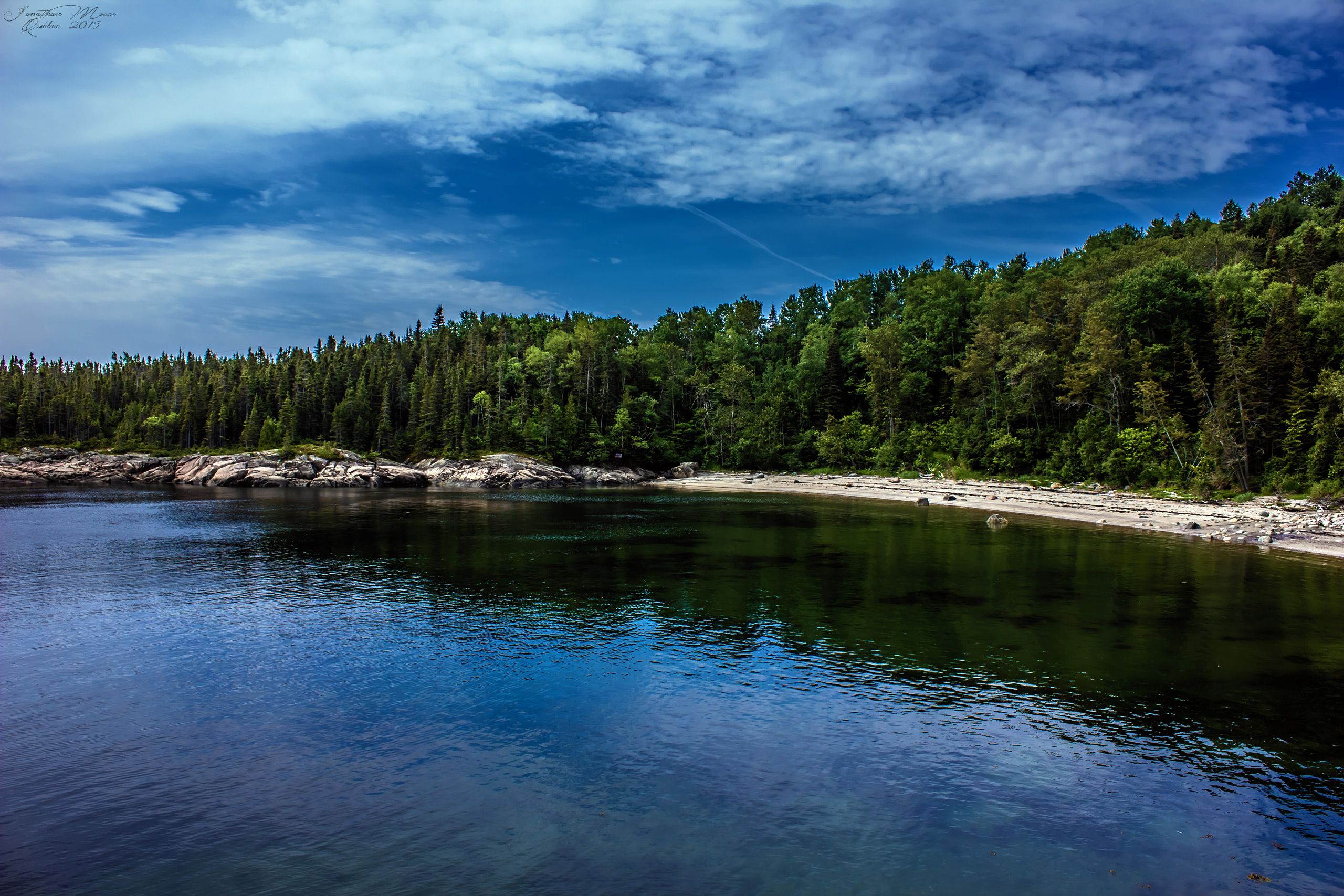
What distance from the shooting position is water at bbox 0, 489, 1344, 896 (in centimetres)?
1175

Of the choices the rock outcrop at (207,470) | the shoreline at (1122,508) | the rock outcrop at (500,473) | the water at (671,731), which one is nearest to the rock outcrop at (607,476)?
the rock outcrop at (500,473)

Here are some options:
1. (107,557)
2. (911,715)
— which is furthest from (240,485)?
(911,715)

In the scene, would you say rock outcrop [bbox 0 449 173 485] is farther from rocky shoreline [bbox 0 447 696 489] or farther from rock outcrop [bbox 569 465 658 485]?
rock outcrop [bbox 569 465 658 485]

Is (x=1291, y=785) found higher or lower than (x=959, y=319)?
lower

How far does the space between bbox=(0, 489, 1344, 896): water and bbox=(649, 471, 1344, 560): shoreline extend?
1388 centimetres

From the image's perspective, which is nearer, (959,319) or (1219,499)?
(1219,499)

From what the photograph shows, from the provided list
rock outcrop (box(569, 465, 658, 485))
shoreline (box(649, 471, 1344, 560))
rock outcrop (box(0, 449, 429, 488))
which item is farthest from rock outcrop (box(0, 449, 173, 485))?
shoreline (box(649, 471, 1344, 560))

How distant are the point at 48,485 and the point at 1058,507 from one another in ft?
517

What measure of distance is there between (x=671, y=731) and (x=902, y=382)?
4310 inches

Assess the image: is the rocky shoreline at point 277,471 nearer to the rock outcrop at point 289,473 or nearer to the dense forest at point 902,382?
the rock outcrop at point 289,473

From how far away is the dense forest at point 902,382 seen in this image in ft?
214

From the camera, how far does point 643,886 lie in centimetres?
1102

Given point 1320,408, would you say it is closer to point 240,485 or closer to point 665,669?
point 665,669

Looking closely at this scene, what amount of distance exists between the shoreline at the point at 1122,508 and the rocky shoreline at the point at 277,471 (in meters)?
37.3
